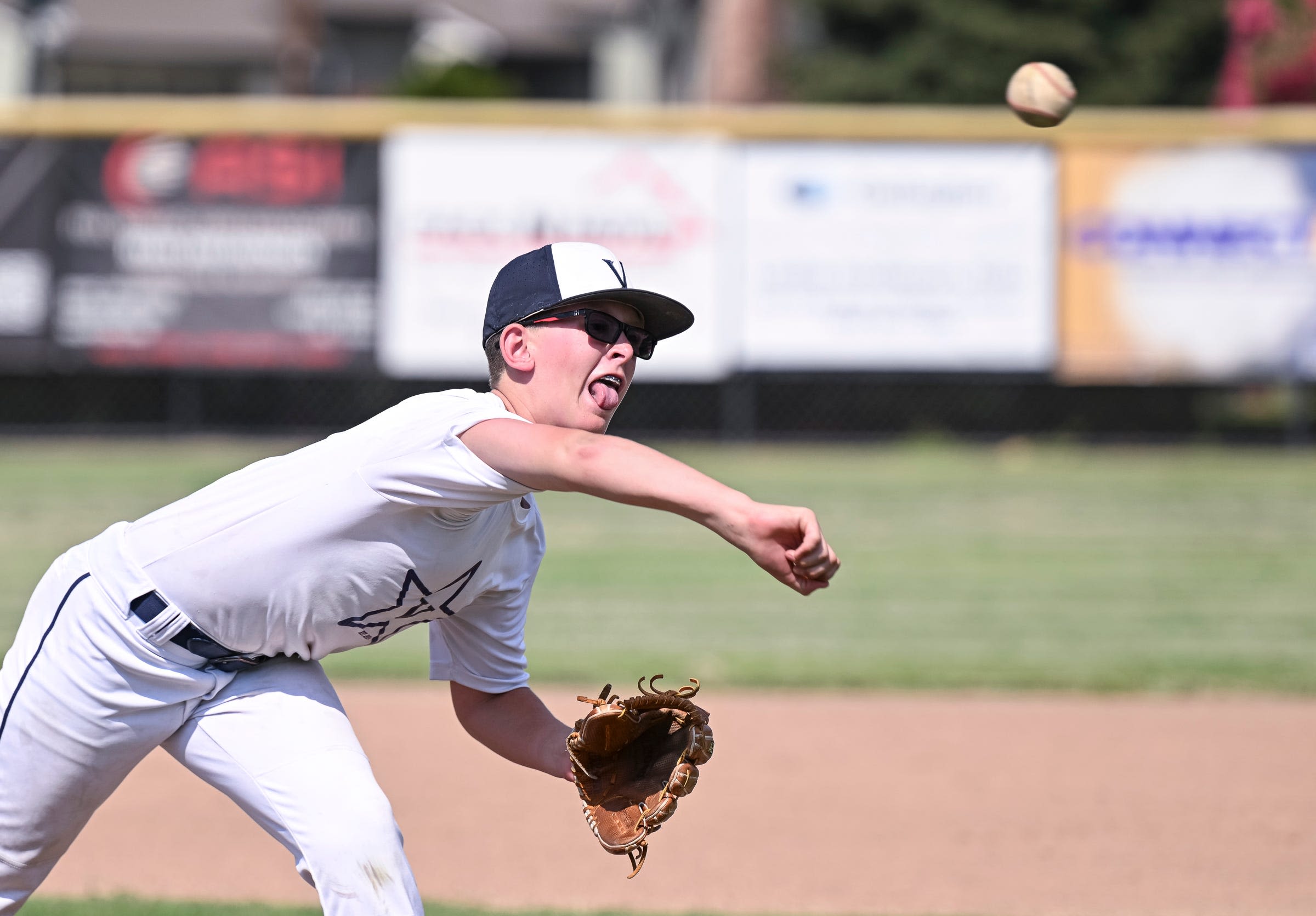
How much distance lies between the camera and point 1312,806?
5176 mm

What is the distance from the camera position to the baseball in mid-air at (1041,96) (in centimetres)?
438

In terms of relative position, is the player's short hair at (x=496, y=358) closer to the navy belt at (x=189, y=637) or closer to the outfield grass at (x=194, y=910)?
the navy belt at (x=189, y=637)

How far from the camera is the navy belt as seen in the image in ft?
8.71

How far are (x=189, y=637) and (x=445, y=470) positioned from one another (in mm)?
644

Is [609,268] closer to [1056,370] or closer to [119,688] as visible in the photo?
[119,688]

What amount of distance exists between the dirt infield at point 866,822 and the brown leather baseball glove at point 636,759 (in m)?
Answer: 1.44

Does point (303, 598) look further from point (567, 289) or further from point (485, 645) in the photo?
point (567, 289)

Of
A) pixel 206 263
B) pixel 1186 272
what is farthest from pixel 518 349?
pixel 1186 272

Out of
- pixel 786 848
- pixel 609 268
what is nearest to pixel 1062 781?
pixel 786 848

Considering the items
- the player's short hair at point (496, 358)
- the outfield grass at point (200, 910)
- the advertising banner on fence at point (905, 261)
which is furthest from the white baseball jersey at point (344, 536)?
the advertising banner on fence at point (905, 261)

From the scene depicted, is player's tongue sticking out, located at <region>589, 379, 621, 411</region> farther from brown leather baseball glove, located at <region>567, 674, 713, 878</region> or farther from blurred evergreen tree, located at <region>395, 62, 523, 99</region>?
blurred evergreen tree, located at <region>395, 62, 523, 99</region>

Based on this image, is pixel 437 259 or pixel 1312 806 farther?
pixel 437 259

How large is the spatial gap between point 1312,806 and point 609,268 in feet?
12.5

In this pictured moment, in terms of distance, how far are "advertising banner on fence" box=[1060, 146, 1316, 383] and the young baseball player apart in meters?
11.7
